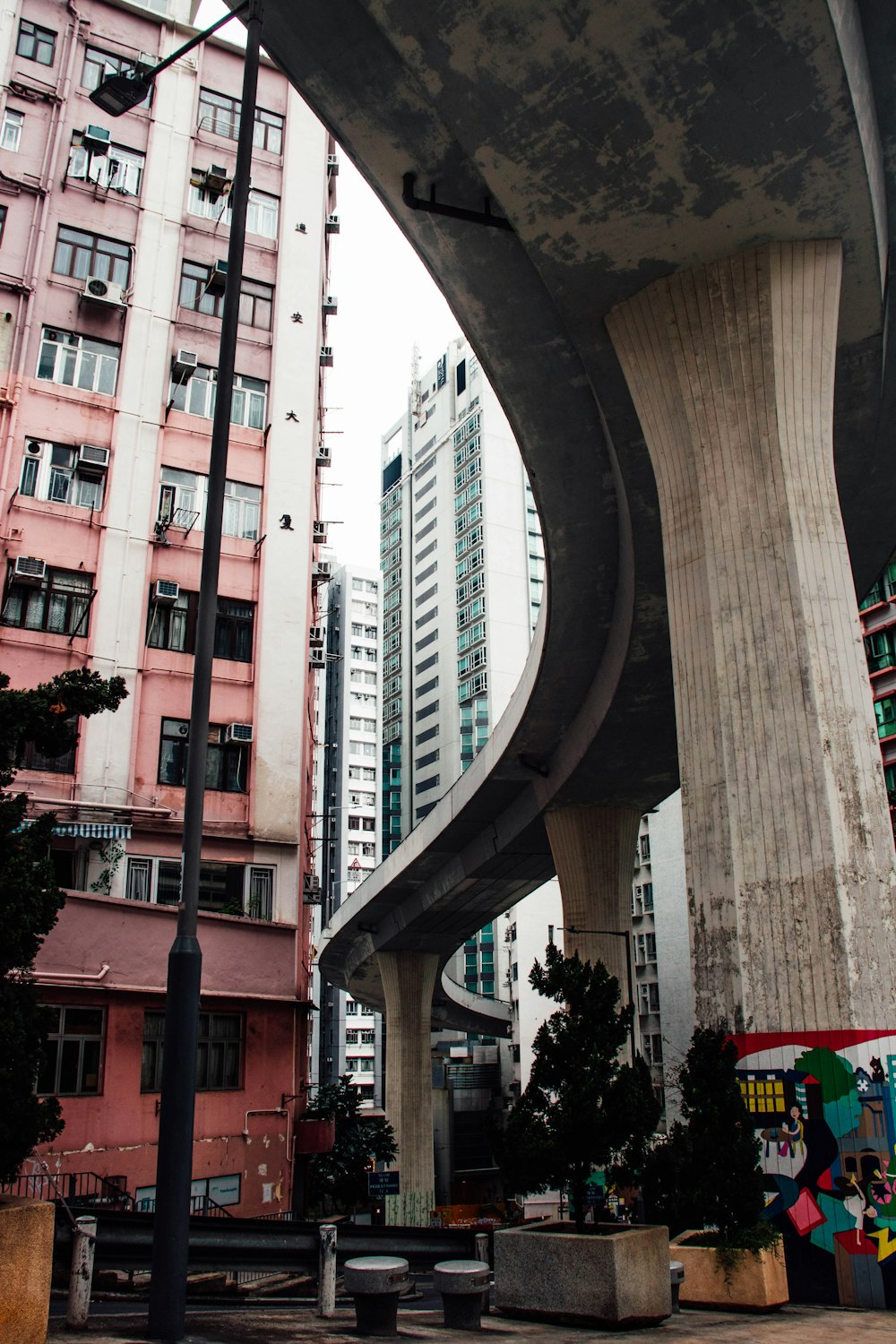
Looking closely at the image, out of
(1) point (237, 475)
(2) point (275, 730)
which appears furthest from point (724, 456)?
(1) point (237, 475)

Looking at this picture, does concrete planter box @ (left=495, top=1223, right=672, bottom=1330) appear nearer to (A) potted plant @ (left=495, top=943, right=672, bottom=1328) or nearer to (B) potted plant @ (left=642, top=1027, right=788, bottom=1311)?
(A) potted plant @ (left=495, top=943, right=672, bottom=1328)

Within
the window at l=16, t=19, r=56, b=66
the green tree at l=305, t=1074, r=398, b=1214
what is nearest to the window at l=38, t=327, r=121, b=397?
the window at l=16, t=19, r=56, b=66

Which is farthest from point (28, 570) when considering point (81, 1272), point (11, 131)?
point (81, 1272)

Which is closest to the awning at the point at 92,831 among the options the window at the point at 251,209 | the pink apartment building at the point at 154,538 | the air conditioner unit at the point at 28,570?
the pink apartment building at the point at 154,538

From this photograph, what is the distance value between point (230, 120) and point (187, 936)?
26642 mm

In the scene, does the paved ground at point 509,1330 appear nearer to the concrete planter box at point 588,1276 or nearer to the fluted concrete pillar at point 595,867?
the concrete planter box at point 588,1276

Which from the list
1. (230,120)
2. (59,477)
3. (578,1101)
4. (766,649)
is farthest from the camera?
(230,120)

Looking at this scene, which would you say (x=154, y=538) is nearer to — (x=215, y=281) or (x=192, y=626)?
(x=192, y=626)

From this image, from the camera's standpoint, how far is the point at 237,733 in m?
23.2

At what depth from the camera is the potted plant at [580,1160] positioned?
864cm

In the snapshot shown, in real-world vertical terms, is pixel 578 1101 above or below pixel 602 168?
below

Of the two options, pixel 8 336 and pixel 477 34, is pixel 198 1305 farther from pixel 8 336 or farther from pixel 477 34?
pixel 8 336

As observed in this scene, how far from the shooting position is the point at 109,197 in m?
26.1

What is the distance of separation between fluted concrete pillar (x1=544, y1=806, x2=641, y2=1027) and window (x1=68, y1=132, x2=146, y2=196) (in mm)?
19449
